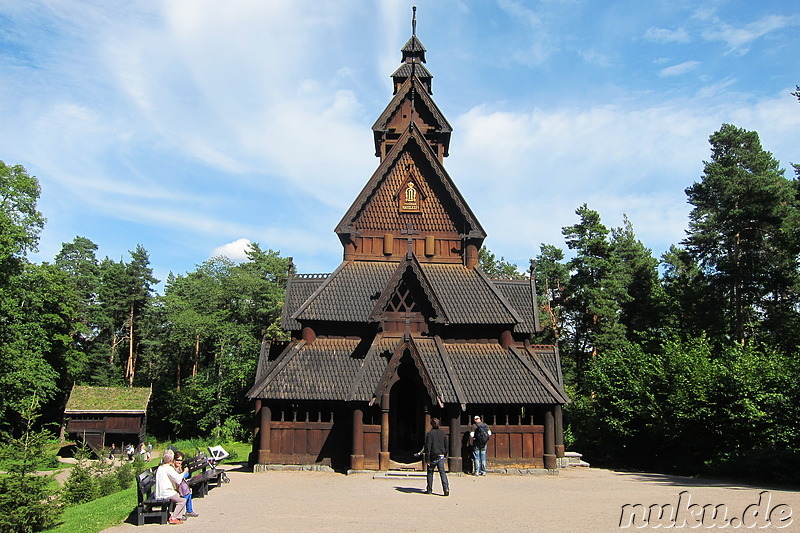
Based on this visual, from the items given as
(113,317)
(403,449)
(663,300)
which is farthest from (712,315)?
(113,317)

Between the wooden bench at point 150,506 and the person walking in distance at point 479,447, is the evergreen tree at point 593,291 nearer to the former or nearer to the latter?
the person walking in distance at point 479,447

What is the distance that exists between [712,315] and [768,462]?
24.4 m

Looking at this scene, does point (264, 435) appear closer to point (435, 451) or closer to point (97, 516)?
point (97, 516)

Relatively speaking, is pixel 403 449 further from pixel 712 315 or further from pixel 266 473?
pixel 712 315

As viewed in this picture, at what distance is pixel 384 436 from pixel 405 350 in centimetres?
285

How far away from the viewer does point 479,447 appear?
59.2 ft

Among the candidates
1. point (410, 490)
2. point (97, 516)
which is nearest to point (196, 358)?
point (97, 516)

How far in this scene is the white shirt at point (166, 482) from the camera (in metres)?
10.7

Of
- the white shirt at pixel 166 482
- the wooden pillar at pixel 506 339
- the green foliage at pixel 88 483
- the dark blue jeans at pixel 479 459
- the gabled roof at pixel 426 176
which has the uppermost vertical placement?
the gabled roof at pixel 426 176

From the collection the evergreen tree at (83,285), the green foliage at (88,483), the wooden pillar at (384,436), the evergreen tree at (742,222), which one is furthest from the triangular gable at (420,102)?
the evergreen tree at (83,285)

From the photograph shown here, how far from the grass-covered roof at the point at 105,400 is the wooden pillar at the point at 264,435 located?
30.5m

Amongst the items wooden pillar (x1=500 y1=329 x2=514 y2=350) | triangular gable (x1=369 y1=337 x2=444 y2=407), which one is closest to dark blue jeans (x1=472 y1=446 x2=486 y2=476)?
triangular gable (x1=369 y1=337 x2=444 y2=407)

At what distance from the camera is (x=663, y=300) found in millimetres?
46000

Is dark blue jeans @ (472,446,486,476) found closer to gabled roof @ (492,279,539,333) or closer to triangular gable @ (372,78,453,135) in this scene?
gabled roof @ (492,279,539,333)
